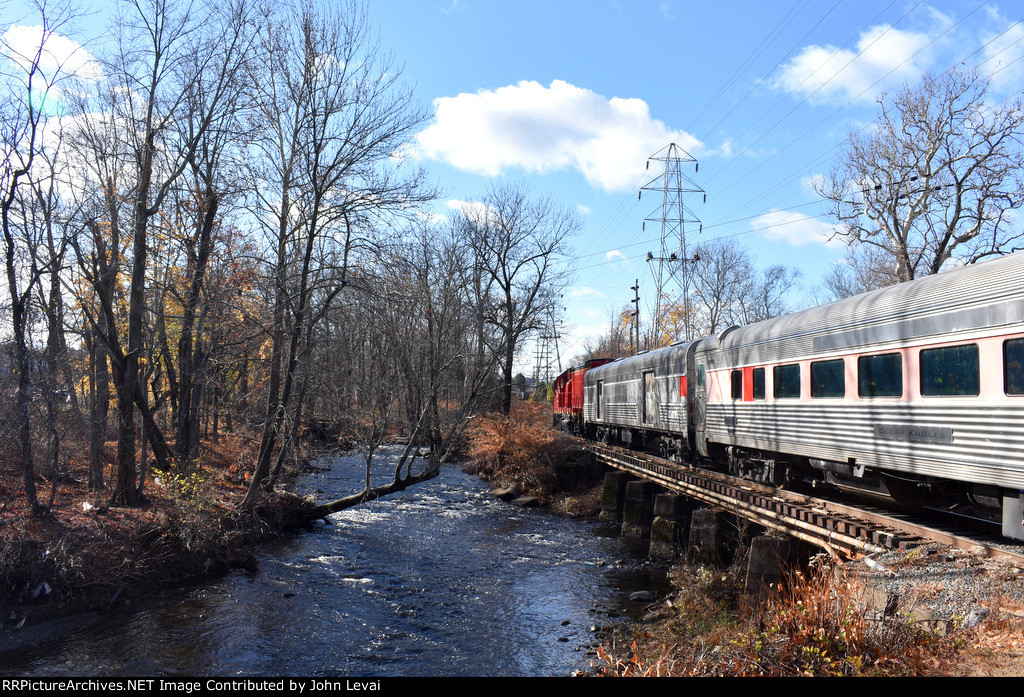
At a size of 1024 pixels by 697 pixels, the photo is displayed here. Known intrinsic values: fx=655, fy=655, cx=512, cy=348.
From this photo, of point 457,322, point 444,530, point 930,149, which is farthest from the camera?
point 457,322

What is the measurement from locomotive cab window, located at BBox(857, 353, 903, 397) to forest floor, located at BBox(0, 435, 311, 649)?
1099 centimetres

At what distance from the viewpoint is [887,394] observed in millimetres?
8562

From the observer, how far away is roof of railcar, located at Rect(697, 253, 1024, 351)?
22.3 ft

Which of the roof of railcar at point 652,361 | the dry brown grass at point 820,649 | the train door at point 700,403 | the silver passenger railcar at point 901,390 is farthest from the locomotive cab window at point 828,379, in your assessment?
the roof of railcar at point 652,361

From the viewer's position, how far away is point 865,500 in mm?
10789

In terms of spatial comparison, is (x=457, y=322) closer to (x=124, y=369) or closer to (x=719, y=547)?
(x=124, y=369)

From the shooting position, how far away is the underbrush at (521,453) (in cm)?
2266

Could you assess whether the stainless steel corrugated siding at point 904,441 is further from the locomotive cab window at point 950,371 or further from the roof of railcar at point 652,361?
the roof of railcar at point 652,361

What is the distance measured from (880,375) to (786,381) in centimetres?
245

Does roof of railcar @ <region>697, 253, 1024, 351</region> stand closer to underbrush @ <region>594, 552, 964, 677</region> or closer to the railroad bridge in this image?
the railroad bridge

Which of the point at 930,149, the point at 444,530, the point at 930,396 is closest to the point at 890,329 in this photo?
the point at 930,396

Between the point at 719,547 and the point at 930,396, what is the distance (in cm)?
546

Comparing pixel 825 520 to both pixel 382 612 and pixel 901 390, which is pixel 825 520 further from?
pixel 382 612

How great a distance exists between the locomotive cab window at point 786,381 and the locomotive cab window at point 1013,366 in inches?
164
